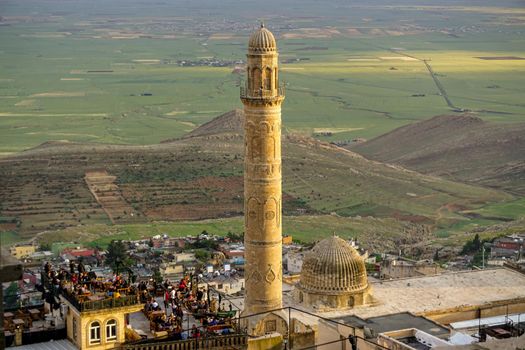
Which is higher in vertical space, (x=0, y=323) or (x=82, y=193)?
(x=0, y=323)

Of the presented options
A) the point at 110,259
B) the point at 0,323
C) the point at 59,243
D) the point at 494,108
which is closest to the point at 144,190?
the point at 59,243

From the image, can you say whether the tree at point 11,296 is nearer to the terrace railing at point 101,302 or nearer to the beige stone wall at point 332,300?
the beige stone wall at point 332,300

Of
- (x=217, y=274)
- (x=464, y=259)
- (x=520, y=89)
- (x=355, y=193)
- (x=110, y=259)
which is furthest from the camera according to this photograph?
(x=520, y=89)

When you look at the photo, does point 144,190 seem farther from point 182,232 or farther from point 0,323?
point 0,323

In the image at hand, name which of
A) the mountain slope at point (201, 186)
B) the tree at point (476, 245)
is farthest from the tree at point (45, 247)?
the tree at point (476, 245)

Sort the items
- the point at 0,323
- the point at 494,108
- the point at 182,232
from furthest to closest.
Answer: the point at 494,108
the point at 182,232
the point at 0,323

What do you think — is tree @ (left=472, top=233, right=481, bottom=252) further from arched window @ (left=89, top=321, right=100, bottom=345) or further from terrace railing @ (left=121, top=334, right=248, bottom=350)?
arched window @ (left=89, top=321, right=100, bottom=345)
